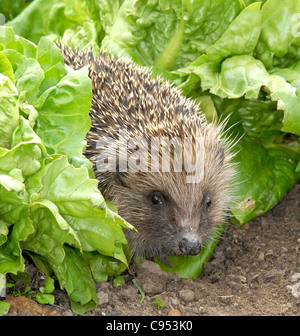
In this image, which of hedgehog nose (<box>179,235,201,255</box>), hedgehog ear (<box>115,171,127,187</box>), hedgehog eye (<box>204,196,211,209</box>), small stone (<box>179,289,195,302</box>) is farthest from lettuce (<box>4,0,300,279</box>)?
hedgehog ear (<box>115,171,127,187</box>)

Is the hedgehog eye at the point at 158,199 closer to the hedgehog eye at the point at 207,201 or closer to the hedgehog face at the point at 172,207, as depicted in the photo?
the hedgehog face at the point at 172,207

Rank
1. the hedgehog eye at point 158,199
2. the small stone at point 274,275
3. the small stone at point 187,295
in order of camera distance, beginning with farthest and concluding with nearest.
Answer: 1. the small stone at point 274,275
2. the hedgehog eye at point 158,199
3. the small stone at point 187,295

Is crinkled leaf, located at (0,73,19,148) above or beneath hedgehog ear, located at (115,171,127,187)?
above

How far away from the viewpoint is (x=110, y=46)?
5.95m

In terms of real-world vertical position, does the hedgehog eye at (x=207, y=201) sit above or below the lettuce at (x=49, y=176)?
below

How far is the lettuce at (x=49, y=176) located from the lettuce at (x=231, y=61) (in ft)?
0.34

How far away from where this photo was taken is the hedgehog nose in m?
4.48

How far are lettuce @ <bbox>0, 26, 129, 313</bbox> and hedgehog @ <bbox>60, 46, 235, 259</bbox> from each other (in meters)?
0.61

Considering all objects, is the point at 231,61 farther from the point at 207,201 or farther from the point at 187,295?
the point at 187,295

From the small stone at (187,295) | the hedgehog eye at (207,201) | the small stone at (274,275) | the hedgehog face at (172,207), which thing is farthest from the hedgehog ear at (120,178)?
the small stone at (274,275)

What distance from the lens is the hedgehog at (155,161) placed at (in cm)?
464

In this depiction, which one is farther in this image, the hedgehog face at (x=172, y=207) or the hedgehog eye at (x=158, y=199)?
the hedgehog eye at (x=158, y=199)

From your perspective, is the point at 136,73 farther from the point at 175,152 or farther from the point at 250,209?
the point at 250,209

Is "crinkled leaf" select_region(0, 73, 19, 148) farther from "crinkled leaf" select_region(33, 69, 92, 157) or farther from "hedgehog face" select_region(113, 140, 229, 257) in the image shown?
"hedgehog face" select_region(113, 140, 229, 257)
